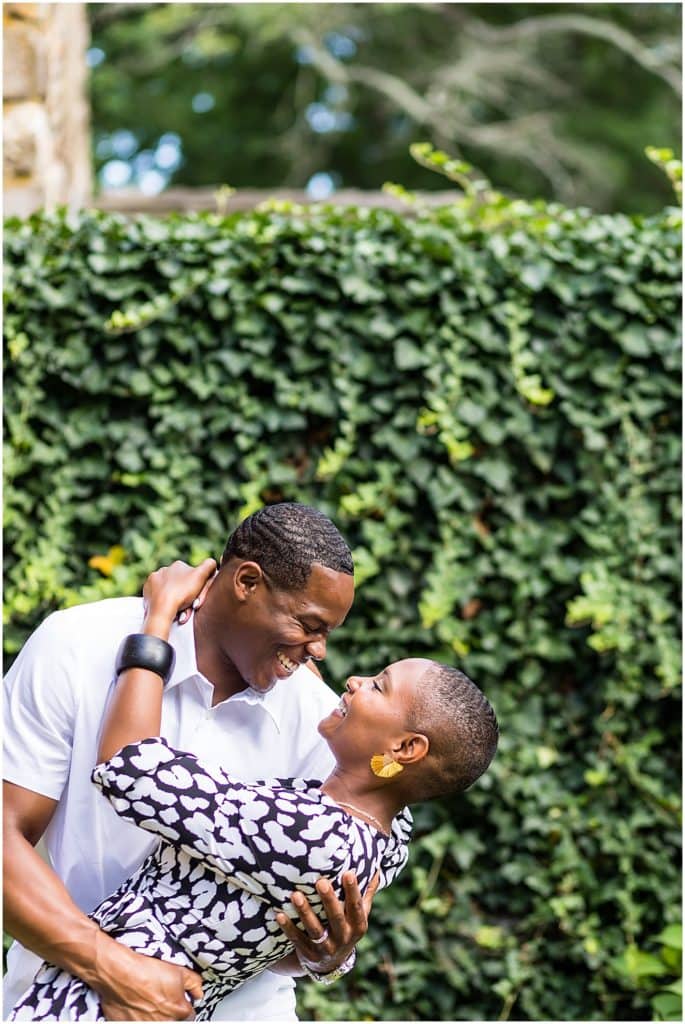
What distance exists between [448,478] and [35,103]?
7.46 feet

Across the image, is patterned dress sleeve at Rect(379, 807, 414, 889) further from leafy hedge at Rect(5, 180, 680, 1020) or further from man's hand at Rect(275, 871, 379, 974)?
leafy hedge at Rect(5, 180, 680, 1020)

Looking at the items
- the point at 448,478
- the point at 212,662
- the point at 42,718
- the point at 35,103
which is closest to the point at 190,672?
the point at 212,662

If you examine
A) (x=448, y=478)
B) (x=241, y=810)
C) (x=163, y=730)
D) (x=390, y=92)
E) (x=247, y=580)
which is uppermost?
(x=247, y=580)

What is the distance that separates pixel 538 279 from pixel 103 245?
4.75 ft

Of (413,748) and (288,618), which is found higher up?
(288,618)

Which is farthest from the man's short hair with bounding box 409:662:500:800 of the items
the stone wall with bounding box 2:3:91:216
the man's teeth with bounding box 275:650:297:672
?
the stone wall with bounding box 2:3:91:216

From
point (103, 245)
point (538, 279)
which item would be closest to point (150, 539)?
point (103, 245)

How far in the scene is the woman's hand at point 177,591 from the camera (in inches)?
86.4

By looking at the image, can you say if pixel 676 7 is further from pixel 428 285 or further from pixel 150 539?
pixel 150 539

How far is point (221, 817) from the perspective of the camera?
1.97 m

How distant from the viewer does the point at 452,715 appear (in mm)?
2148

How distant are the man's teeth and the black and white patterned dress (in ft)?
0.72

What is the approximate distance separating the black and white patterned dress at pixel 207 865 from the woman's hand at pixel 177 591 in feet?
1.00

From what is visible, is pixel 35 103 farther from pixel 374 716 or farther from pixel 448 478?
pixel 374 716
